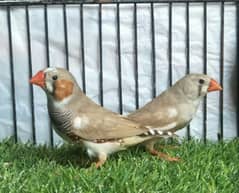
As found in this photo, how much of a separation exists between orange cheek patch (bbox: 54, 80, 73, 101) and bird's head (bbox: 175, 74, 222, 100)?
386 millimetres

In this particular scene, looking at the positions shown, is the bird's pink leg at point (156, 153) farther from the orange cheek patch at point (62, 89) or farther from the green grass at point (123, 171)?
the orange cheek patch at point (62, 89)

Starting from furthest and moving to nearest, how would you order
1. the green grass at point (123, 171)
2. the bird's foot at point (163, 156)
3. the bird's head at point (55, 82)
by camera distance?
1. the bird's foot at point (163, 156)
2. the bird's head at point (55, 82)
3. the green grass at point (123, 171)

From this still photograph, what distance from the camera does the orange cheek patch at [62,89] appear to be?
80.5 inches

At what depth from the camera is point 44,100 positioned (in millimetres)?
2576

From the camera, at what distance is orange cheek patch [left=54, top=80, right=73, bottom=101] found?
2045mm

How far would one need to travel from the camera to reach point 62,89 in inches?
80.7

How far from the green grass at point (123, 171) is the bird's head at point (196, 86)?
208 millimetres

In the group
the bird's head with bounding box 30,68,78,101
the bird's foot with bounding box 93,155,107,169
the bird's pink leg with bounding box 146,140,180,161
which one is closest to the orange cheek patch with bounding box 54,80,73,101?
the bird's head with bounding box 30,68,78,101

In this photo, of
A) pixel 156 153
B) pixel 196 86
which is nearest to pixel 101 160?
pixel 156 153

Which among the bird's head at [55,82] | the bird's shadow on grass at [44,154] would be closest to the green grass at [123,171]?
the bird's shadow on grass at [44,154]

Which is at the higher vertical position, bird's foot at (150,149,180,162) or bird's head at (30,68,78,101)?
bird's head at (30,68,78,101)

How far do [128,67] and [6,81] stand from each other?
465mm

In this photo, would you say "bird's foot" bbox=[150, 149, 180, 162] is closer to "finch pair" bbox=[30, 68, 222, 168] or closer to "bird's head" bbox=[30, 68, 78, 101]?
"finch pair" bbox=[30, 68, 222, 168]

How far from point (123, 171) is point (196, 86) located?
0.41 meters
